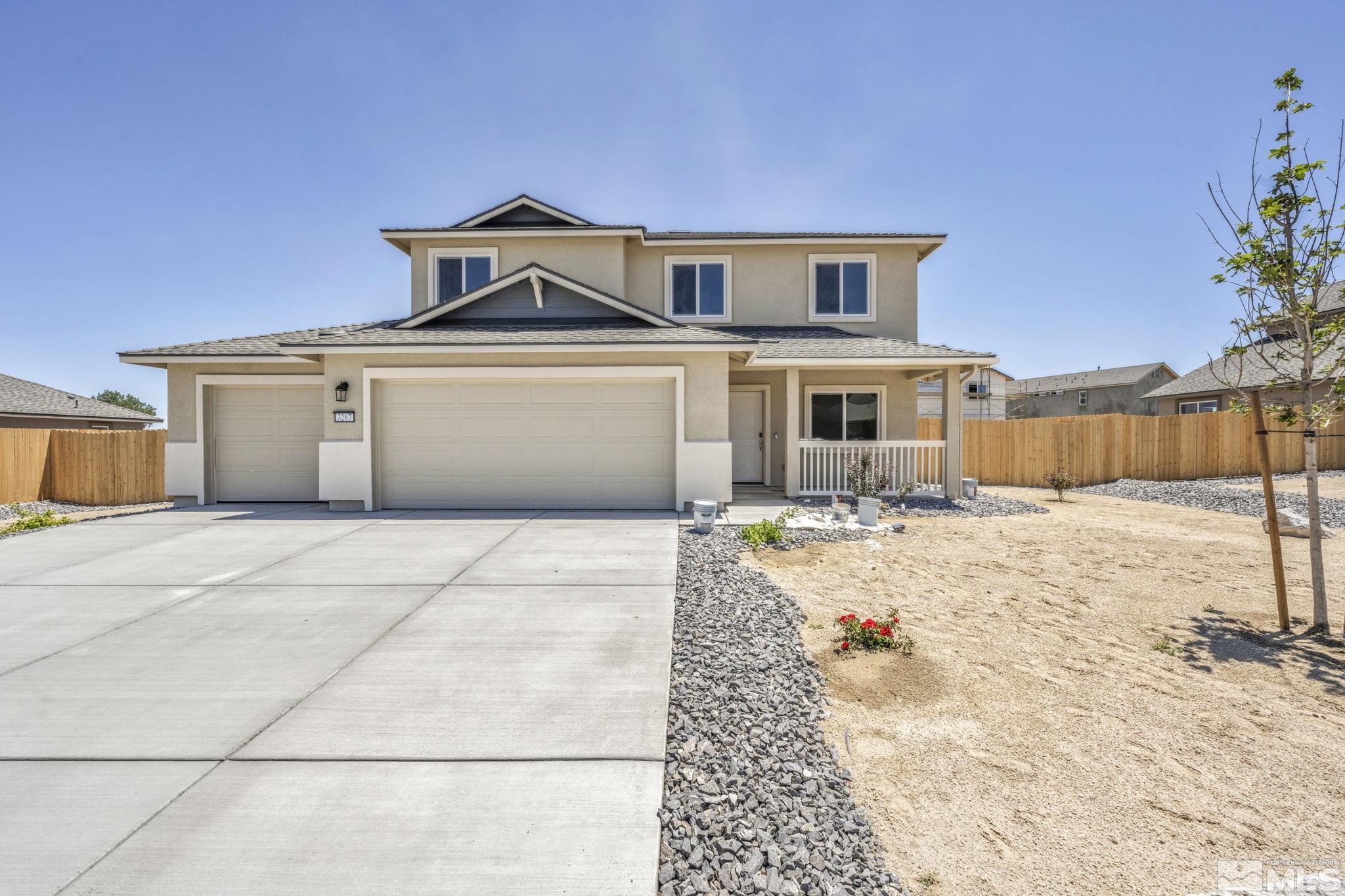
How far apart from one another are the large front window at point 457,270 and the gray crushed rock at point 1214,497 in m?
15.8

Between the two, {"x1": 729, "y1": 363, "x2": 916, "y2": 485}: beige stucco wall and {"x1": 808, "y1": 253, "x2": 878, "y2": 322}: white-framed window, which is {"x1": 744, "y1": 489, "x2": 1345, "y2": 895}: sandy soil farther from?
{"x1": 808, "y1": 253, "x2": 878, "y2": 322}: white-framed window

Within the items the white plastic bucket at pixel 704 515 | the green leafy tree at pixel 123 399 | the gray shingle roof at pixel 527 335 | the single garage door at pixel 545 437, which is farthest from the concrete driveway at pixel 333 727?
the green leafy tree at pixel 123 399

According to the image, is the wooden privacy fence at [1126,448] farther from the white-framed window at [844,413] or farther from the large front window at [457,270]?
the large front window at [457,270]

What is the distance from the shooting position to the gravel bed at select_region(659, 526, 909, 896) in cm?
201

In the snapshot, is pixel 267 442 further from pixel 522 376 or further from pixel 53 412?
pixel 53 412

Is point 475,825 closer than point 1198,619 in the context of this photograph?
Yes

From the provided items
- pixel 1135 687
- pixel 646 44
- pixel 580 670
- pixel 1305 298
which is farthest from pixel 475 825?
pixel 646 44

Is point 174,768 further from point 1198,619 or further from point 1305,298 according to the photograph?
point 1305,298

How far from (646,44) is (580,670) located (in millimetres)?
10644

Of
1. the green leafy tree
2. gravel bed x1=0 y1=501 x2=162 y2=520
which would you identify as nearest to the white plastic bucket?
gravel bed x1=0 y1=501 x2=162 y2=520

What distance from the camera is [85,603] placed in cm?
491

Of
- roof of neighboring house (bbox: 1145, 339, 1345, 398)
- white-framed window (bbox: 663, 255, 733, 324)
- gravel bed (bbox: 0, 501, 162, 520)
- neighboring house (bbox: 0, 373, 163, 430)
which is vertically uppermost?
white-framed window (bbox: 663, 255, 733, 324)

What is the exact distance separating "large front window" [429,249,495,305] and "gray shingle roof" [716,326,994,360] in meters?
5.64

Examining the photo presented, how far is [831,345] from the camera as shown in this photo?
11352mm
